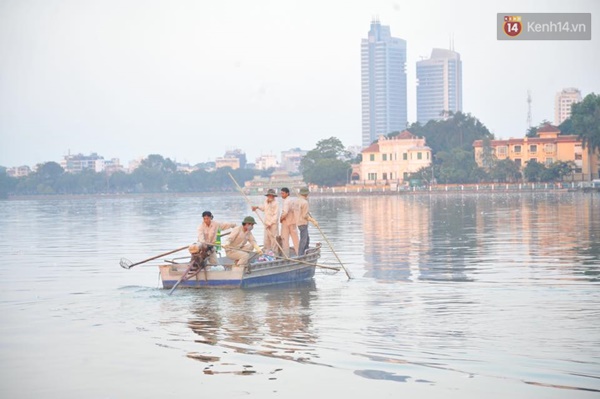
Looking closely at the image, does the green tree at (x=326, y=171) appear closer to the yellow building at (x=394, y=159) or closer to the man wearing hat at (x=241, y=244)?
the yellow building at (x=394, y=159)

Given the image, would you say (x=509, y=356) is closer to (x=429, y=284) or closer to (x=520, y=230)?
(x=429, y=284)

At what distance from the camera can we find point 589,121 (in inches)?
3784

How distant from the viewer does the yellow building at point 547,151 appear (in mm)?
111625

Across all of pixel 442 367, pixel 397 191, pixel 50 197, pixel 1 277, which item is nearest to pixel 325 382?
pixel 442 367

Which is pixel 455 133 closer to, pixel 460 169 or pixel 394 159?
pixel 394 159

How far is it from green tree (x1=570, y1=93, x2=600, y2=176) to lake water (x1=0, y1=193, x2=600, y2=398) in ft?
245

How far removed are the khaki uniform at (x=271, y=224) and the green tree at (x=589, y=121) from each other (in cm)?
8160

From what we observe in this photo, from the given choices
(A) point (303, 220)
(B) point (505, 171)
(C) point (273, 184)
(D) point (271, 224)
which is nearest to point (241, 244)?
(D) point (271, 224)

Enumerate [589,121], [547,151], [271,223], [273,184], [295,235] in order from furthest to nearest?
1. [273,184]
2. [547,151]
3. [589,121]
4. [295,235]
5. [271,223]

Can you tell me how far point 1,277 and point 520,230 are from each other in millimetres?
19740

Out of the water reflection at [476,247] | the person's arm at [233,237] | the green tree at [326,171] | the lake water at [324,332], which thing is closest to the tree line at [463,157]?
the green tree at [326,171]

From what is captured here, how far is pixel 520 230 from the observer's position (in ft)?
117

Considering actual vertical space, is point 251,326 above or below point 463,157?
below

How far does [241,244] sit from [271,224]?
1.43m
